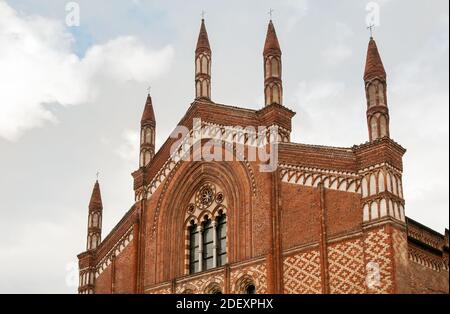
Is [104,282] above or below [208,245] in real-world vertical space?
below

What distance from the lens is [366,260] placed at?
26328 mm

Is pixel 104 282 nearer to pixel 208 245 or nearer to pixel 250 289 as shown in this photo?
pixel 208 245

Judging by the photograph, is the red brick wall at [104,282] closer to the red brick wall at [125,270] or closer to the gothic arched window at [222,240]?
the red brick wall at [125,270]

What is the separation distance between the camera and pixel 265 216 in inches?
1168

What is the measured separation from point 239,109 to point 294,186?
4.32 metres

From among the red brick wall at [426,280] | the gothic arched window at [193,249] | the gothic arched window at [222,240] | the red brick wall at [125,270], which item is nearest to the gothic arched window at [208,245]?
the gothic arched window at [222,240]

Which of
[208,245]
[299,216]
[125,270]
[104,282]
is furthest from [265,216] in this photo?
[104,282]

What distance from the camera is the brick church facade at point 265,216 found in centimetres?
2689

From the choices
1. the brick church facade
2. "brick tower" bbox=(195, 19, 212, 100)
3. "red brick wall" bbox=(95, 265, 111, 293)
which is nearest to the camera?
the brick church facade

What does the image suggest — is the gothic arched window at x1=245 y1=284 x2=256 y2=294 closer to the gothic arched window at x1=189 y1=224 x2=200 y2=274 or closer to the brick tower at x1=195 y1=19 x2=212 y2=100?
the gothic arched window at x1=189 y1=224 x2=200 y2=274

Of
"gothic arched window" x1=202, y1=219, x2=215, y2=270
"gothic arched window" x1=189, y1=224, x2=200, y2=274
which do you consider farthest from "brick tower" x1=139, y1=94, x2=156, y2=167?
"gothic arched window" x1=202, y1=219, x2=215, y2=270

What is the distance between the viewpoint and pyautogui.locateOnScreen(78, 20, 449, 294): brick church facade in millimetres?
26891


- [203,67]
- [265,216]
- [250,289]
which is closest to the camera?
[250,289]
